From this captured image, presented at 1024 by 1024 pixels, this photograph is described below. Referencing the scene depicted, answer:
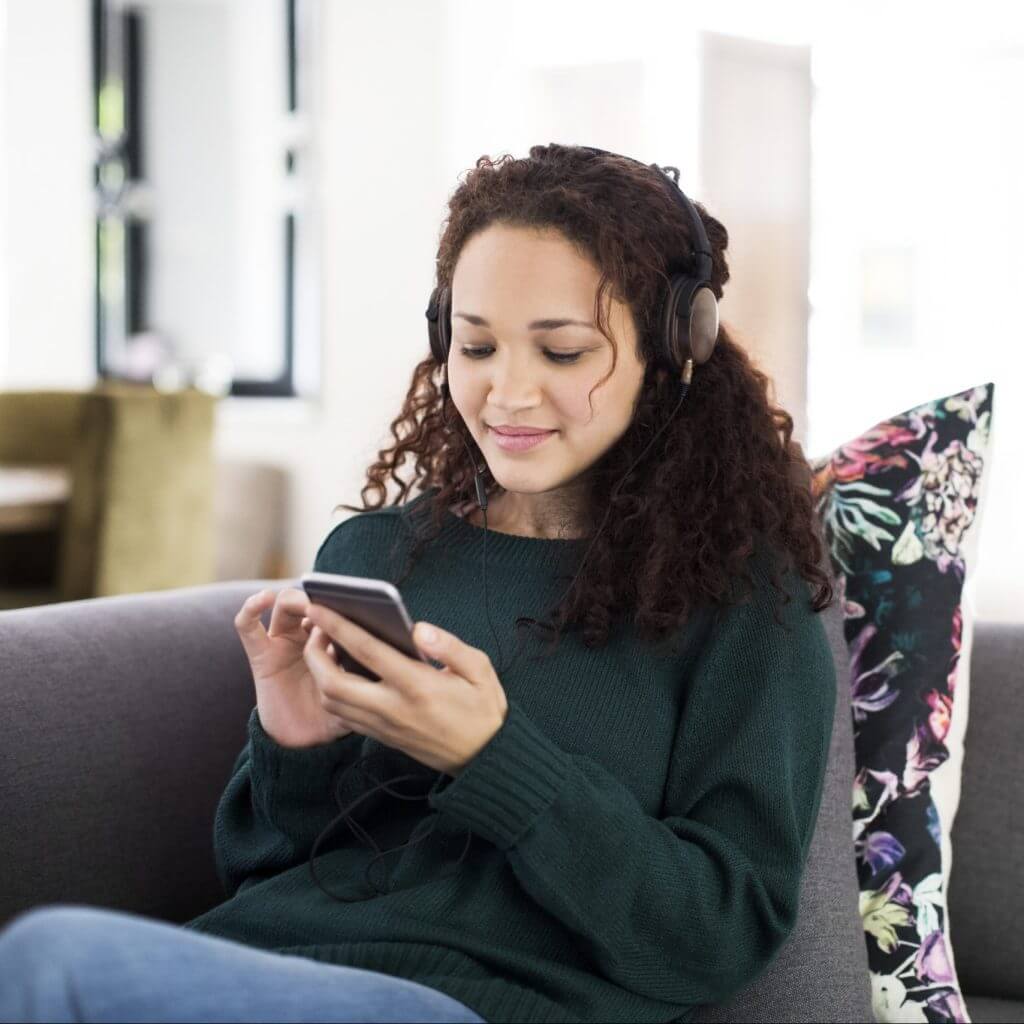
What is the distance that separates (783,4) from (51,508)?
5.70ft

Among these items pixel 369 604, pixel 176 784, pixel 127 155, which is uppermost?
pixel 127 155

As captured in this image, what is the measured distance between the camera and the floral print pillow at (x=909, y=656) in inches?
50.3

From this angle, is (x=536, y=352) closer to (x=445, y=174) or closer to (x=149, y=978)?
(x=149, y=978)

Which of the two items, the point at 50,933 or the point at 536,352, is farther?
the point at 536,352

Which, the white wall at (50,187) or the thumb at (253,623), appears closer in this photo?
the thumb at (253,623)

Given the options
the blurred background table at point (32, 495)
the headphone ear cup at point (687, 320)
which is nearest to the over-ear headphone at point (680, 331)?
the headphone ear cup at point (687, 320)

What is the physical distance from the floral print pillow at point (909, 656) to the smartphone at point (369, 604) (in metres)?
0.56

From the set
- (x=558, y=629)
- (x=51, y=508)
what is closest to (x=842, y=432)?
(x=51, y=508)

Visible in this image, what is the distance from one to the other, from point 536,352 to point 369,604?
0.30 meters

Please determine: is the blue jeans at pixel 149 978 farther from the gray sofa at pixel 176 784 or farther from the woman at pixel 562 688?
the gray sofa at pixel 176 784

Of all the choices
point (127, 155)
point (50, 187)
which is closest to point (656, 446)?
point (127, 155)

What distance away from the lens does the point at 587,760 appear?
1059 millimetres

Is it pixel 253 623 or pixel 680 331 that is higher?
Answer: pixel 680 331

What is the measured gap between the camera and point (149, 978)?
2.66ft
